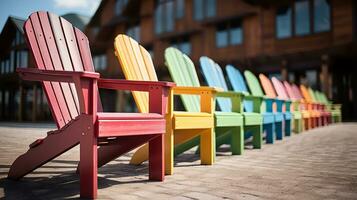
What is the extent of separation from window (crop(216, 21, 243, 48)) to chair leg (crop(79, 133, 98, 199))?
47.9ft

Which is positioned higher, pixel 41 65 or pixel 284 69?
pixel 284 69

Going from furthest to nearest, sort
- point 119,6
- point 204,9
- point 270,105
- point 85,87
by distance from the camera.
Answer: point 119,6 < point 204,9 < point 270,105 < point 85,87

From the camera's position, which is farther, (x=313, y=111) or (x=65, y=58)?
(x=313, y=111)

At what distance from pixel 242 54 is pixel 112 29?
1007 centimetres

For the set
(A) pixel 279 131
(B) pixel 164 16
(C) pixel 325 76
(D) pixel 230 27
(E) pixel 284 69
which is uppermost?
(B) pixel 164 16

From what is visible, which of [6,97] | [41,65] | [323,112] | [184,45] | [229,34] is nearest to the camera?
[41,65]

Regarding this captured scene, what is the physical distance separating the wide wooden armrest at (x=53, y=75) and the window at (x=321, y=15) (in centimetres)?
1367

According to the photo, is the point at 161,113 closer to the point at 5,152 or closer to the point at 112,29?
the point at 5,152

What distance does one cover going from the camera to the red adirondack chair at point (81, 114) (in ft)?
6.49

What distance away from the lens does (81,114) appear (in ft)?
6.59

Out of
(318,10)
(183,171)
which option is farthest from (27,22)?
(318,10)

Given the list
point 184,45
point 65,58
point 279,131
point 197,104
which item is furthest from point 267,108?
point 184,45

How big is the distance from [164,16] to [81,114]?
58.2 ft

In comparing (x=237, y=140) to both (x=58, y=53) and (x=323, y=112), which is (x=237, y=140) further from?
(x=323, y=112)
